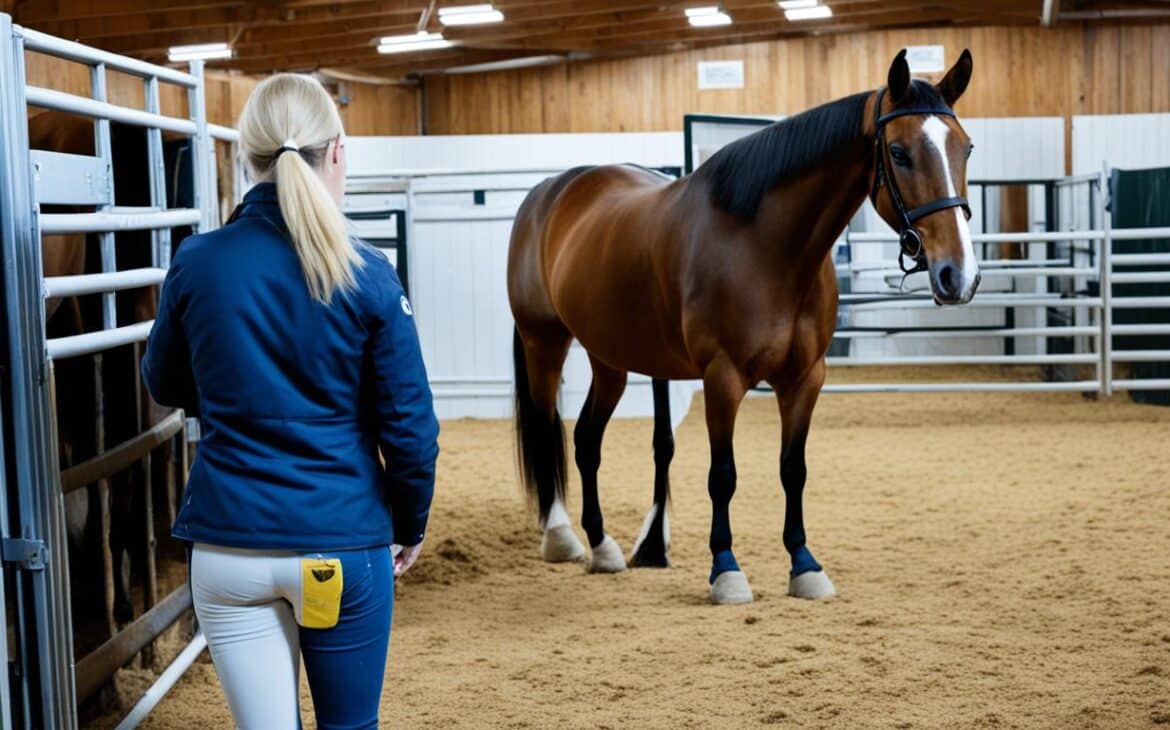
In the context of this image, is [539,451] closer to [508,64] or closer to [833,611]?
[833,611]

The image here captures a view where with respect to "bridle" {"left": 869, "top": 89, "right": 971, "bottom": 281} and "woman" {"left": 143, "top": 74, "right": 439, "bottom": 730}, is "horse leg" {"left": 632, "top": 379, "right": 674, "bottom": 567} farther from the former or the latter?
"woman" {"left": 143, "top": 74, "right": 439, "bottom": 730}

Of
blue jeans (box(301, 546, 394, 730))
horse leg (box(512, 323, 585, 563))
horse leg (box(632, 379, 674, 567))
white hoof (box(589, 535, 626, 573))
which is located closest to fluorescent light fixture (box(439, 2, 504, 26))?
horse leg (box(512, 323, 585, 563))

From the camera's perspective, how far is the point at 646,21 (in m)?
12.3

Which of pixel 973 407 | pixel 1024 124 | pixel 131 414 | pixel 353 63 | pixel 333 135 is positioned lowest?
pixel 973 407

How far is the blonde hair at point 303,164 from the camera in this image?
1.62 meters

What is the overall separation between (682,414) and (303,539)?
6889 mm

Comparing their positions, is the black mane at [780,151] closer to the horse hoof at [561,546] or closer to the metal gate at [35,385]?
the horse hoof at [561,546]

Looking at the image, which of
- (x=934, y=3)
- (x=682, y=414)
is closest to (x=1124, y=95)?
(x=934, y=3)

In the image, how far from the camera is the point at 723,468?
13.2 ft

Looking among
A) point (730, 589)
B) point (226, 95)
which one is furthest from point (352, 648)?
point (226, 95)

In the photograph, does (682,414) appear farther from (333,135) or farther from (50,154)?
(333,135)

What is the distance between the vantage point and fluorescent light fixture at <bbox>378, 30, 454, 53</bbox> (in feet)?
37.7

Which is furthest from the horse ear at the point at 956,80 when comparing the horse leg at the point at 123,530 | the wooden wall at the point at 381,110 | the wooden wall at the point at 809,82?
the wooden wall at the point at 381,110

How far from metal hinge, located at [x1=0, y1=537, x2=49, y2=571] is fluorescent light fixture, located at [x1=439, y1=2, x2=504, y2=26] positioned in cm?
909
